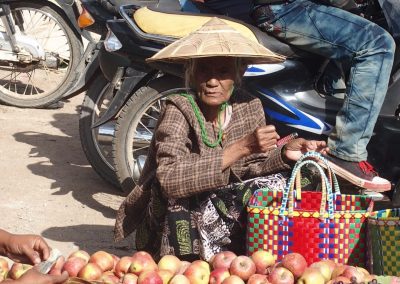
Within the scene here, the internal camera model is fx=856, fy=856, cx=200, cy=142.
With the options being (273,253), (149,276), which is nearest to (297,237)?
(273,253)

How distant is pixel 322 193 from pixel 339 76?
165cm

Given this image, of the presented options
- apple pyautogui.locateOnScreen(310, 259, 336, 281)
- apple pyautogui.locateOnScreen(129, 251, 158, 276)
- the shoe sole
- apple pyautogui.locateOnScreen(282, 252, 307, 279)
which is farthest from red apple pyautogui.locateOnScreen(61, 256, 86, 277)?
the shoe sole

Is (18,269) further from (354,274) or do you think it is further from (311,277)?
(354,274)

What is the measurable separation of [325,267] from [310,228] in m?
0.25

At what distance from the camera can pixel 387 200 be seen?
186 inches

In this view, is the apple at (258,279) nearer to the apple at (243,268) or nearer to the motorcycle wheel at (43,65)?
the apple at (243,268)

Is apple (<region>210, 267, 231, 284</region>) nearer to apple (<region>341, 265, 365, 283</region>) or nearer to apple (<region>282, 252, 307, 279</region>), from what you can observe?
apple (<region>282, 252, 307, 279</region>)

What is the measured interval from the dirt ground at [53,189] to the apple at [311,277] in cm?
Answer: 183

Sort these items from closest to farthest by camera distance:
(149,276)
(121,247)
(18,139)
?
(149,276)
(121,247)
(18,139)

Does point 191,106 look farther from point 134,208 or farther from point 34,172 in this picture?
point 34,172

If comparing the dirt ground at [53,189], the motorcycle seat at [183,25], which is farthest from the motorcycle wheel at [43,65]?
the motorcycle seat at [183,25]

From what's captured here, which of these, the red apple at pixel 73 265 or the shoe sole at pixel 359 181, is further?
the shoe sole at pixel 359 181

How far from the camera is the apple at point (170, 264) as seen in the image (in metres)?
3.62

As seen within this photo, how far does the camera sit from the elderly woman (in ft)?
12.3
